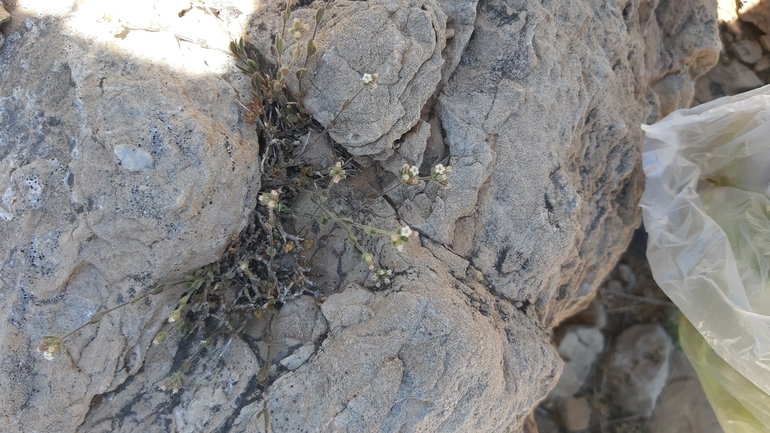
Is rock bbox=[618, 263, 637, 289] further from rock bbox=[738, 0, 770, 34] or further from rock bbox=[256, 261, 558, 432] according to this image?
rock bbox=[256, 261, 558, 432]

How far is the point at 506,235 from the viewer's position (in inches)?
80.2

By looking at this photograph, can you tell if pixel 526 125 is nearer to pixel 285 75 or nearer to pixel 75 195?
pixel 285 75

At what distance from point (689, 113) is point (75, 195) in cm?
288

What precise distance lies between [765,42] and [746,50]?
0.50 ft

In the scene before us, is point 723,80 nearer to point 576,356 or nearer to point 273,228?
point 576,356

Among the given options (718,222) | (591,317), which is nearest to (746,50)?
(718,222)

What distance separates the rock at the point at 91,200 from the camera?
5.24 ft

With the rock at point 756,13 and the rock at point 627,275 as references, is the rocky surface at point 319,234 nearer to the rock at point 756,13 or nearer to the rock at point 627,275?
the rock at point 627,275

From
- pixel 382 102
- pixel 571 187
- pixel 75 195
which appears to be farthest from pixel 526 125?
pixel 75 195

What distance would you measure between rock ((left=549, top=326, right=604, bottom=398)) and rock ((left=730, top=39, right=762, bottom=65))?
2422 mm

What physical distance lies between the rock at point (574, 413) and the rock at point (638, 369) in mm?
191

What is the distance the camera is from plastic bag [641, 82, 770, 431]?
238cm

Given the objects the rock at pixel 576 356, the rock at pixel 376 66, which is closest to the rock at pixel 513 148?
the rock at pixel 376 66

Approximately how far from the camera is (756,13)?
12.6 feet
